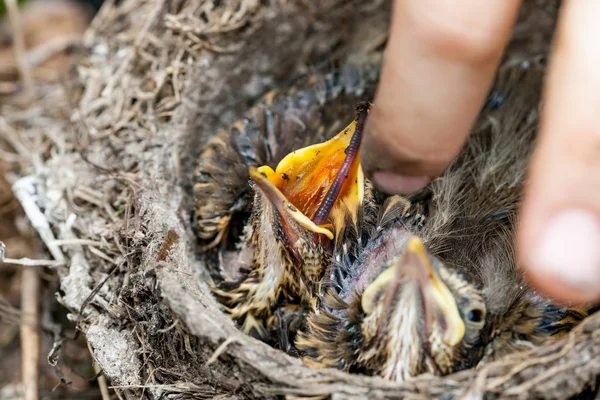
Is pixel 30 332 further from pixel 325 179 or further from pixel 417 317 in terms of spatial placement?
pixel 417 317

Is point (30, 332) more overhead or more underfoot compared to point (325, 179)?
more underfoot

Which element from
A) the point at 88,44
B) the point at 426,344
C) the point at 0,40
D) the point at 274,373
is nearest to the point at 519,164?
the point at 426,344

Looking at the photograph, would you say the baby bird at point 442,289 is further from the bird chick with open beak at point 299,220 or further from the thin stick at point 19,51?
the thin stick at point 19,51

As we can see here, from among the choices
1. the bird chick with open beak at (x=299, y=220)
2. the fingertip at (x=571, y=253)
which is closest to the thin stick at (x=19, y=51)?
the bird chick with open beak at (x=299, y=220)

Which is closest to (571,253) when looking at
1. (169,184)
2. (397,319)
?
(397,319)

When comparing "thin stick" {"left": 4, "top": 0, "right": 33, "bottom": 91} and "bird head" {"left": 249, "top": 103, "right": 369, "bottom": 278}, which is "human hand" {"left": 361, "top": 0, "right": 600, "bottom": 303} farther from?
"thin stick" {"left": 4, "top": 0, "right": 33, "bottom": 91}
